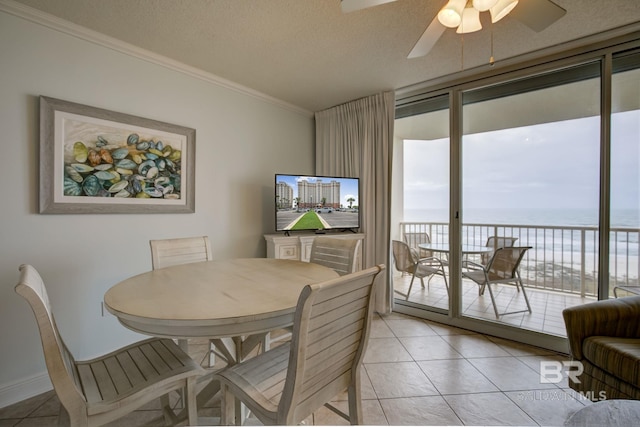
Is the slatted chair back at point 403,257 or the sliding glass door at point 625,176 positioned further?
the slatted chair back at point 403,257

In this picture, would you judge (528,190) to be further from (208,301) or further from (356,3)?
(208,301)

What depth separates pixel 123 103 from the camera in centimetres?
216

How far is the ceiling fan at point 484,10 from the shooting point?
50.4 inches

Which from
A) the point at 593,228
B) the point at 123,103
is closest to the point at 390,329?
the point at 593,228

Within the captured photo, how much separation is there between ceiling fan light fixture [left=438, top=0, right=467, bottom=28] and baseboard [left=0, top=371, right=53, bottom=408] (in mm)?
3230

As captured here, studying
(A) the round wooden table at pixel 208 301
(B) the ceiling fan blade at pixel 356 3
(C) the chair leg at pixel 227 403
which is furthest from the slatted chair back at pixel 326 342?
(B) the ceiling fan blade at pixel 356 3

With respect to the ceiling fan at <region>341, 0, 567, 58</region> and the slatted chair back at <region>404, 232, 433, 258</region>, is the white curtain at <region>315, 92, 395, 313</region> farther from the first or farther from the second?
the ceiling fan at <region>341, 0, 567, 58</region>

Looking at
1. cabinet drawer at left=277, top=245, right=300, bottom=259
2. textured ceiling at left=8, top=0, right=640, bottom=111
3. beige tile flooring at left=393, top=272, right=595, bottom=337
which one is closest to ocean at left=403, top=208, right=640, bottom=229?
beige tile flooring at left=393, top=272, right=595, bottom=337

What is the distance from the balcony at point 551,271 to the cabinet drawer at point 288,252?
5.30 ft

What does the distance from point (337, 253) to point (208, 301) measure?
1157mm

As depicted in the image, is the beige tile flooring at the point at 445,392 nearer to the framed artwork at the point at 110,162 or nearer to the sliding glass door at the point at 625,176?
the sliding glass door at the point at 625,176

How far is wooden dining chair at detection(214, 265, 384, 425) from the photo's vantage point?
34.8 inches

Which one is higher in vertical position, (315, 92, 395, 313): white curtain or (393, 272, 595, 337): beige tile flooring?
(315, 92, 395, 313): white curtain

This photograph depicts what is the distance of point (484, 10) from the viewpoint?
136cm
